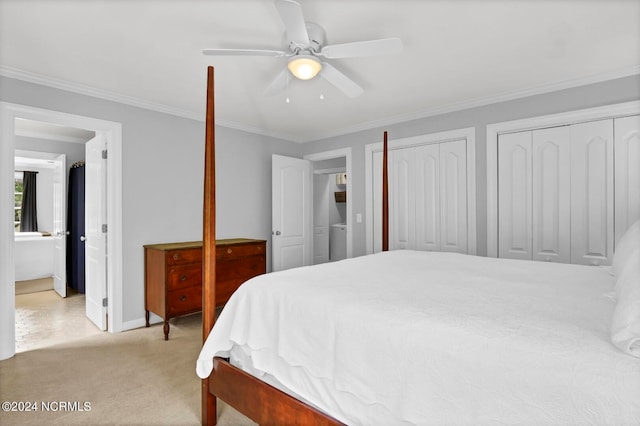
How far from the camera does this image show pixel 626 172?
269cm

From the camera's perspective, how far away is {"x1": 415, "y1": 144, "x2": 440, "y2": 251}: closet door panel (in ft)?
12.3

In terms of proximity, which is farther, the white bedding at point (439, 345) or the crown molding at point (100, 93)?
the crown molding at point (100, 93)

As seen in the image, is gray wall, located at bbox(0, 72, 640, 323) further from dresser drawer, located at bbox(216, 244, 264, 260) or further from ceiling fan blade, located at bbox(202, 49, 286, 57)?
ceiling fan blade, located at bbox(202, 49, 286, 57)

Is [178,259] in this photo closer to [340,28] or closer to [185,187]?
[185,187]

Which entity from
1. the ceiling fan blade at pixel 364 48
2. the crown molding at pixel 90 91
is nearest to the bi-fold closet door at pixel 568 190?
the ceiling fan blade at pixel 364 48

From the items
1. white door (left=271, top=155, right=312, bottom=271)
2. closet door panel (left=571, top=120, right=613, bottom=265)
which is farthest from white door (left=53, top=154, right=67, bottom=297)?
closet door panel (left=571, top=120, right=613, bottom=265)

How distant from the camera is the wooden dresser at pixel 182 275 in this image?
10.1 feet

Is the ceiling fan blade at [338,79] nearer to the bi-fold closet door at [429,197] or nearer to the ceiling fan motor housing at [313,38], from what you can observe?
the ceiling fan motor housing at [313,38]

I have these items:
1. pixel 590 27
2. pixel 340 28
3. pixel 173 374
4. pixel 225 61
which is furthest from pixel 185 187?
pixel 590 27

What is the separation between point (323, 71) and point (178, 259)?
2.18 metres

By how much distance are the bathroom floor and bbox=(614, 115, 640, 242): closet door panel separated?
193 inches

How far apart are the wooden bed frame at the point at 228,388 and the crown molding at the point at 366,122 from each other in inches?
81.7

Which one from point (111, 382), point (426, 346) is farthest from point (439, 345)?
point (111, 382)

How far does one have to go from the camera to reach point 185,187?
3.73 m
